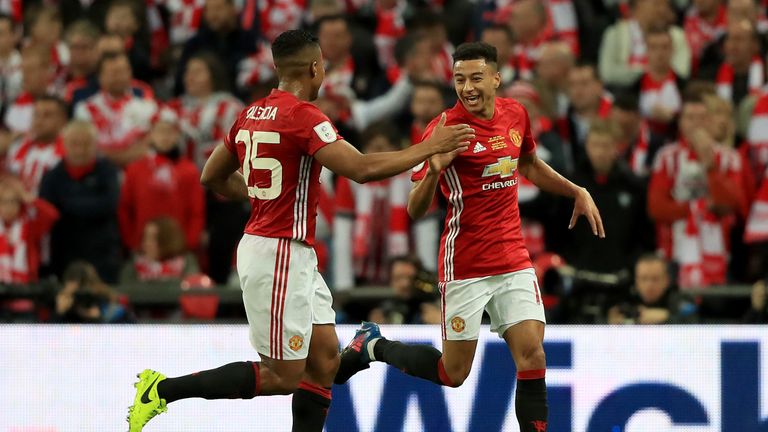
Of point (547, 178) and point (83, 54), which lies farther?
point (83, 54)

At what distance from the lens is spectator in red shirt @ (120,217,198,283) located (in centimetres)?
1174

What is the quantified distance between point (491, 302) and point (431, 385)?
1.30 m

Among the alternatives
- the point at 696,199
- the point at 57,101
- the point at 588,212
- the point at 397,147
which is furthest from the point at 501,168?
the point at 57,101

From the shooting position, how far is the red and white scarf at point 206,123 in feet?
41.0

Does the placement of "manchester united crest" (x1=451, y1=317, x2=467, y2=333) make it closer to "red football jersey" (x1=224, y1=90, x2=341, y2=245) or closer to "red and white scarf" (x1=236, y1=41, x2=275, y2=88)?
"red football jersey" (x1=224, y1=90, x2=341, y2=245)

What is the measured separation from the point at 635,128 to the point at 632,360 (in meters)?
3.09

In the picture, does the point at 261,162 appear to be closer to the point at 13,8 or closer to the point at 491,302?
the point at 491,302

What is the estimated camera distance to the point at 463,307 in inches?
334

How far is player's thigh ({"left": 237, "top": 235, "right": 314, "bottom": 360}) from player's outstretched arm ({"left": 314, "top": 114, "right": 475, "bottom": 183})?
0.54 m

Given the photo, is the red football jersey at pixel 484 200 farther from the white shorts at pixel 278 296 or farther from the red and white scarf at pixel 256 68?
the red and white scarf at pixel 256 68

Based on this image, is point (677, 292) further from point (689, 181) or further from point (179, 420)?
point (179, 420)

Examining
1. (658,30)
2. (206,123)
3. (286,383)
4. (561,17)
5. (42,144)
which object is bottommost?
(286,383)

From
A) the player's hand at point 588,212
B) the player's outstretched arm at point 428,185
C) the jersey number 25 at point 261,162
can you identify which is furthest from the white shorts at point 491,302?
the jersey number 25 at point 261,162

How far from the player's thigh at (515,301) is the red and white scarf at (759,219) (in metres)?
3.47
